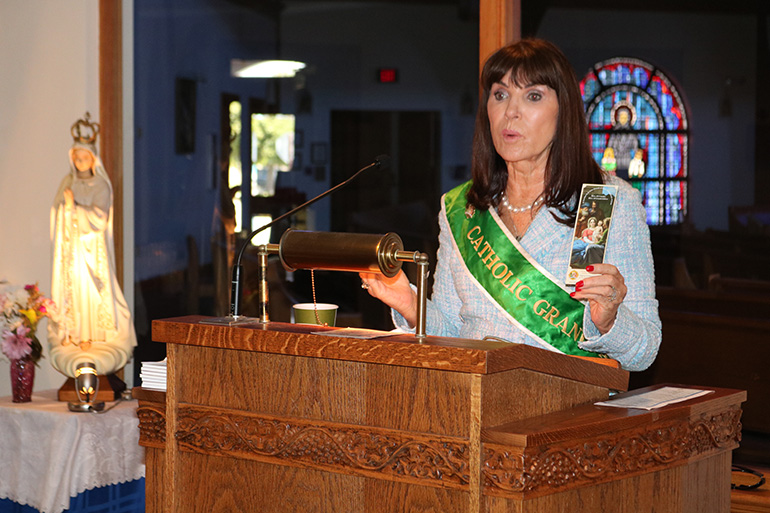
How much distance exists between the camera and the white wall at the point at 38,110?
4086mm

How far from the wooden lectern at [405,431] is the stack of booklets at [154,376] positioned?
0.11ft

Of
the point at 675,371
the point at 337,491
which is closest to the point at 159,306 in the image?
the point at 675,371

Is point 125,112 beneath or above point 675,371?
above

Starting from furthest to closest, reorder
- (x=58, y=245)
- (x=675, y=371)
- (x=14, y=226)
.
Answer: (x=14, y=226)
(x=58, y=245)
(x=675, y=371)

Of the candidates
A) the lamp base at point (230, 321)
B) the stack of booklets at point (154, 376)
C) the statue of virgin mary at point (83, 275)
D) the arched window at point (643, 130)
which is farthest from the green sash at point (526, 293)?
the statue of virgin mary at point (83, 275)

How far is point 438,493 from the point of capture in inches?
55.9

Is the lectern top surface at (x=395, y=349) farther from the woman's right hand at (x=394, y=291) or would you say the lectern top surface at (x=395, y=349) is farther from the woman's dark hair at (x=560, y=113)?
the woman's dark hair at (x=560, y=113)

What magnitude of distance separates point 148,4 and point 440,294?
2.72m

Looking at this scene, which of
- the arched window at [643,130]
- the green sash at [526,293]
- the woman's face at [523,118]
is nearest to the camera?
the green sash at [526,293]

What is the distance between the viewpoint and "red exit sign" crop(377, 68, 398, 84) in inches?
148

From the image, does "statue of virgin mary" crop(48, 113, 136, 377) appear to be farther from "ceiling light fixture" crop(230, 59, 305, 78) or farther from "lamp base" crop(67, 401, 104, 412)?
"ceiling light fixture" crop(230, 59, 305, 78)

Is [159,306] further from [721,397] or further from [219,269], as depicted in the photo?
[721,397]

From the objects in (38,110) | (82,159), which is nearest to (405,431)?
(82,159)

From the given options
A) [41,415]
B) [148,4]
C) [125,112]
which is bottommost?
[41,415]
